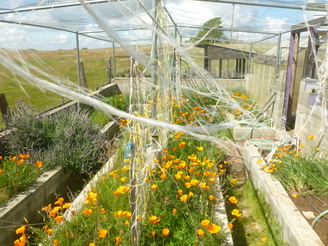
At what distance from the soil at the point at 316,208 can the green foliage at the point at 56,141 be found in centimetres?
255

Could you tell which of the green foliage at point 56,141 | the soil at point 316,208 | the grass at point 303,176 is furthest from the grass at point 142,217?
the green foliage at point 56,141

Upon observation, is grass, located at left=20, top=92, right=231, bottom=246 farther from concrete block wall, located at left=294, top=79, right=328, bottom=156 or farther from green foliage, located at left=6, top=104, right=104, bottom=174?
concrete block wall, located at left=294, top=79, right=328, bottom=156

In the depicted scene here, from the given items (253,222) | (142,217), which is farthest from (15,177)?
(253,222)

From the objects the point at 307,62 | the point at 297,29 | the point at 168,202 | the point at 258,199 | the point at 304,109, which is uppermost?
the point at 297,29

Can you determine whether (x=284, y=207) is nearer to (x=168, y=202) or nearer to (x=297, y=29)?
(x=168, y=202)

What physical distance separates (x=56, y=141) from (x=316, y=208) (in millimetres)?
3418

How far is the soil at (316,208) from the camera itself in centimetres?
250

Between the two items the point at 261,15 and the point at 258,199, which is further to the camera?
the point at 261,15

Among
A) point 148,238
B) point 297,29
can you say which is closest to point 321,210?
point 148,238

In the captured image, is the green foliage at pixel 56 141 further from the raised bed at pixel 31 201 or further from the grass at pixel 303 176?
the grass at pixel 303 176

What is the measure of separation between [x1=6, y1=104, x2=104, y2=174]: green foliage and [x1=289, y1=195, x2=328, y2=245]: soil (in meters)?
2.55

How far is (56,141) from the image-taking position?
415cm

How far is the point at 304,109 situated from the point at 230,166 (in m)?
1.66

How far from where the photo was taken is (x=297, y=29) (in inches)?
221
